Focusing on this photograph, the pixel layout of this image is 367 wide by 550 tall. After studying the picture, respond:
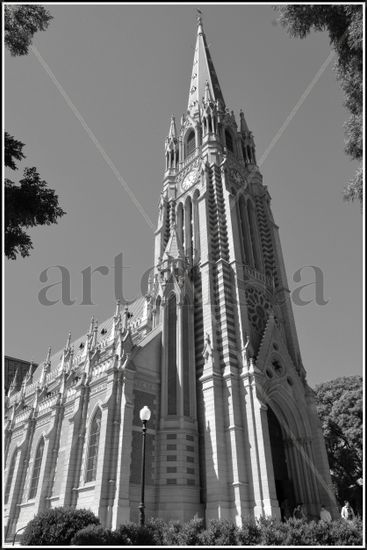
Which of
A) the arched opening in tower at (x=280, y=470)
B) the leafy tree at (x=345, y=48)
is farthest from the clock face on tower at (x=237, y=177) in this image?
the leafy tree at (x=345, y=48)

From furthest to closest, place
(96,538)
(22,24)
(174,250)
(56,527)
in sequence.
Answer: (174,250) < (22,24) < (56,527) < (96,538)

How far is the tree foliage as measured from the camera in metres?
16.2

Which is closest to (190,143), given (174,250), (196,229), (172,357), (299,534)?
(196,229)

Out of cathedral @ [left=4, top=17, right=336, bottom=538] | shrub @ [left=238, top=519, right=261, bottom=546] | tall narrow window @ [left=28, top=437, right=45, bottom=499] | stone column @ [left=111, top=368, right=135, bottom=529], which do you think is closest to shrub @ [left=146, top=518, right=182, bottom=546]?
shrub @ [left=238, top=519, right=261, bottom=546]

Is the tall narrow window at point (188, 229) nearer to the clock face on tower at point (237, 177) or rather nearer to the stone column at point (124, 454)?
the clock face on tower at point (237, 177)

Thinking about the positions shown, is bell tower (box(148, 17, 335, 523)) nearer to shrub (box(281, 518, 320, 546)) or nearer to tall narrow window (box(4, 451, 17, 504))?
shrub (box(281, 518, 320, 546))

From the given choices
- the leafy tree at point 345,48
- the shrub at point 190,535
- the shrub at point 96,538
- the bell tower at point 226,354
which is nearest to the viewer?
the shrub at point 96,538

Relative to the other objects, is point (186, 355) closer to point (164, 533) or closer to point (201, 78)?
point (164, 533)

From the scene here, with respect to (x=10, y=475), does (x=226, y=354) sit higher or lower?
higher

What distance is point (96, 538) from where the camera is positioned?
14250 millimetres

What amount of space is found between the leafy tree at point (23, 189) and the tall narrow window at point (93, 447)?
60.7ft

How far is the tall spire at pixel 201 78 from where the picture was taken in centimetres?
5222

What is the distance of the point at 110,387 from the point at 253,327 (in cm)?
1302

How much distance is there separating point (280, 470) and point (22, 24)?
1251 inches
